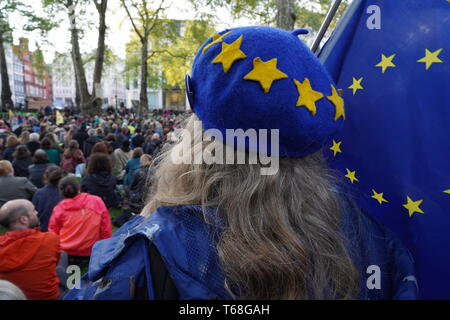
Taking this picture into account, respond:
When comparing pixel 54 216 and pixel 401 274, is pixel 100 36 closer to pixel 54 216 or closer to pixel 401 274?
pixel 54 216

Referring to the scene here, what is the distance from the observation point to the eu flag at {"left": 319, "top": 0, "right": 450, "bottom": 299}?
1310 millimetres

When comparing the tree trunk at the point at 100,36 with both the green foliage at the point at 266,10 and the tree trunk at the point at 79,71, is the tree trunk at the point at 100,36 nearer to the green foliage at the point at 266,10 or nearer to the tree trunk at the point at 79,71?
the tree trunk at the point at 79,71

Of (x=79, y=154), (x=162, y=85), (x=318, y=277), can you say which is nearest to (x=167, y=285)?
(x=318, y=277)

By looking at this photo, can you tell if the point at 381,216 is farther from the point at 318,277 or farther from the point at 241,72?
the point at 241,72

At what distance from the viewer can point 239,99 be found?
0.93 meters

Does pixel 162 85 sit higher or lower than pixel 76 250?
higher

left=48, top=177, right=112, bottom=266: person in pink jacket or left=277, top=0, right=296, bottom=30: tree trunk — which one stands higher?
left=277, top=0, right=296, bottom=30: tree trunk

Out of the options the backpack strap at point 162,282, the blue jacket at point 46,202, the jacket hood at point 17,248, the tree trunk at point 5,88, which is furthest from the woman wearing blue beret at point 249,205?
the tree trunk at point 5,88

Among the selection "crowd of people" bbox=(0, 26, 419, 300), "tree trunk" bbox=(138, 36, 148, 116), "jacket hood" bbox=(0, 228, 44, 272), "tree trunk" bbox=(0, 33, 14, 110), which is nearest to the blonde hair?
"crowd of people" bbox=(0, 26, 419, 300)

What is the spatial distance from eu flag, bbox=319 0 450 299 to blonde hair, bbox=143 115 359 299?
1.47 feet

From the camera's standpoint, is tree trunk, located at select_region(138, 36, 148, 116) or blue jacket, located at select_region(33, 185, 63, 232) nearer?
blue jacket, located at select_region(33, 185, 63, 232)

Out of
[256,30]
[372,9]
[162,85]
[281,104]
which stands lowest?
[281,104]

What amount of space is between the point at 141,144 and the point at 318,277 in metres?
8.59

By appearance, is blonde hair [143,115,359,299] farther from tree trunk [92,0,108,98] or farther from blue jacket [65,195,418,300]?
tree trunk [92,0,108,98]
